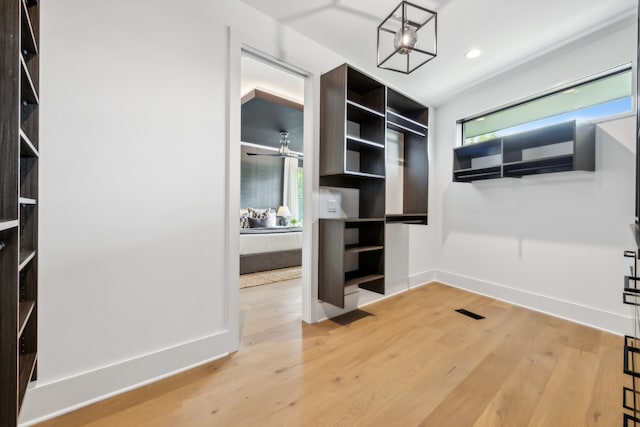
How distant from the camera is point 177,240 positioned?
1.71 metres

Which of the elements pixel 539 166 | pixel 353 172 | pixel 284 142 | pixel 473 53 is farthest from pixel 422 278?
pixel 284 142

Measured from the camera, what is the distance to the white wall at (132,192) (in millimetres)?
1351

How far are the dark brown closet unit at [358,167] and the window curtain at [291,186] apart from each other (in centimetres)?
488

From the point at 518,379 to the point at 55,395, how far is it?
2.70m

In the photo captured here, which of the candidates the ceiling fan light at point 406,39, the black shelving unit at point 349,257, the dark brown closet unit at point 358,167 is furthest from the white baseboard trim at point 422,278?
the ceiling fan light at point 406,39

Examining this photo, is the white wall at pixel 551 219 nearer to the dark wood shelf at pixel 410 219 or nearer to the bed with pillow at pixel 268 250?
the dark wood shelf at pixel 410 219

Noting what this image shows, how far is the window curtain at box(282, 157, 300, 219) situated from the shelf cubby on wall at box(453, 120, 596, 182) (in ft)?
16.7

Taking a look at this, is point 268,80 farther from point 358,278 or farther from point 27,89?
point 358,278

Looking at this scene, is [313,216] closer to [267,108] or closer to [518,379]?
[518,379]

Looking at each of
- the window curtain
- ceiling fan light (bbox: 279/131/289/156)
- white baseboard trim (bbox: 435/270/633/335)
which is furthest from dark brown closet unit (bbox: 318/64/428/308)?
the window curtain

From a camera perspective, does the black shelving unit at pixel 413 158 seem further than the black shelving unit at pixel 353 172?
Yes

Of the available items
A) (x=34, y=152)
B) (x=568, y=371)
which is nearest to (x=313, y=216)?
(x=34, y=152)

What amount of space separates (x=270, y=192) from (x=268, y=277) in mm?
3738

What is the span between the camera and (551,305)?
2674 mm
